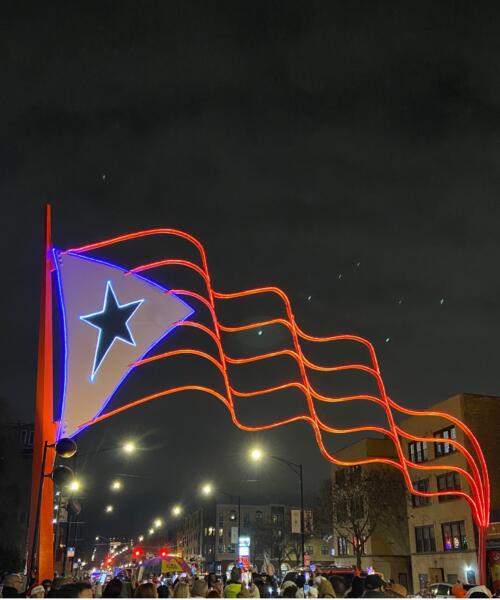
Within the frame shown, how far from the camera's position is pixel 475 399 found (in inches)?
1906

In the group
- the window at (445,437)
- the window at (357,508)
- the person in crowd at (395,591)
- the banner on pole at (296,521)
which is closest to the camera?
the person in crowd at (395,591)

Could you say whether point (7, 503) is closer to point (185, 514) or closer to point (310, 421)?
point (310, 421)

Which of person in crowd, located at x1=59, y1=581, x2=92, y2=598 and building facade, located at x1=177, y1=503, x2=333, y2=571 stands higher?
building facade, located at x1=177, y1=503, x2=333, y2=571

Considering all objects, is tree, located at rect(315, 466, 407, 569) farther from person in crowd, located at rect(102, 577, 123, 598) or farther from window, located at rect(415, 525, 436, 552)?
person in crowd, located at rect(102, 577, 123, 598)

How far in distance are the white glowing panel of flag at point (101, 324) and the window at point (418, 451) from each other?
39562 millimetres

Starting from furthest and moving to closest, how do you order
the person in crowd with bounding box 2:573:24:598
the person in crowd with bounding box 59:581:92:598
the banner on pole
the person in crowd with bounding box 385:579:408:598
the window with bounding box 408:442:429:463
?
the window with bounding box 408:442:429:463 → the banner on pole → the person in crowd with bounding box 2:573:24:598 → the person in crowd with bounding box 385:579:408:598 → the person in crowd with bounding box 59:581:92:598

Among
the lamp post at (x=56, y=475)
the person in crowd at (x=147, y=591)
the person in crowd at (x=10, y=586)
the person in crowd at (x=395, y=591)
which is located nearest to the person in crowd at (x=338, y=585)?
the person in crowd at (x=395, y=591)

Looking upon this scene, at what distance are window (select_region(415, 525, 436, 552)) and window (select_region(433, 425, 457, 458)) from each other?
6.31 m

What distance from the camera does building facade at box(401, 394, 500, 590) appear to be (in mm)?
46688

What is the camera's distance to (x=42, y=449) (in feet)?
55.5

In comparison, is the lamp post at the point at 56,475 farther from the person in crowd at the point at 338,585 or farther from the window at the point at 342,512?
the window at the point at 342,512

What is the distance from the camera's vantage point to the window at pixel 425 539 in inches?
2068

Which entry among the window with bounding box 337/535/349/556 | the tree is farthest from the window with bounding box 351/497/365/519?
the window with bounding box 337/535/349/556

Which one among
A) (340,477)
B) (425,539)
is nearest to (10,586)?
(425,539)
